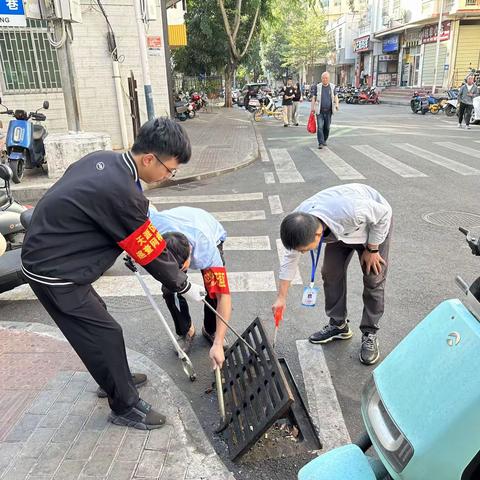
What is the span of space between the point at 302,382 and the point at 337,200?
3.97 ft

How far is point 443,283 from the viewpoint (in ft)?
14.3

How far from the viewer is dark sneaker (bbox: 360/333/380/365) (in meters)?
3.25

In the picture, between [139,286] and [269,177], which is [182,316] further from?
[269,177]

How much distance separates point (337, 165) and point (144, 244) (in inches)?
321

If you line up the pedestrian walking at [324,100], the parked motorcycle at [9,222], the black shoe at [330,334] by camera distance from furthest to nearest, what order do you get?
the pedestrian walking at [324,100], the parked motorcycle at [9,222], the black shoe at [330,334]

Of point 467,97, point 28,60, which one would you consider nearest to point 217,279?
point 28,60

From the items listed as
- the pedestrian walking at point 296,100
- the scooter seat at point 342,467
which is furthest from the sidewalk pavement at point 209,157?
the scooter seat at point 342,467

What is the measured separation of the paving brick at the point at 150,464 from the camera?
233cm

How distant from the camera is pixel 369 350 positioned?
10.8 feet

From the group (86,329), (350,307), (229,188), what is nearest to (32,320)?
(86,329)

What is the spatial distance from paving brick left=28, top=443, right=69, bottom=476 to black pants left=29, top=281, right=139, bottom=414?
0.36 metres

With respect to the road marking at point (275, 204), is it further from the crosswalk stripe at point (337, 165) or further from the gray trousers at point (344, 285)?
the gray trousers at point (344, 285)

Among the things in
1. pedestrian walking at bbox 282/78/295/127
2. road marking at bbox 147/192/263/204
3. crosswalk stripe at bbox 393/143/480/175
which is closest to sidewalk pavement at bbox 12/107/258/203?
road marking at bbox 147/192/263/204

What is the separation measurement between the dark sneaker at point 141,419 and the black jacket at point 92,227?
85 cm
